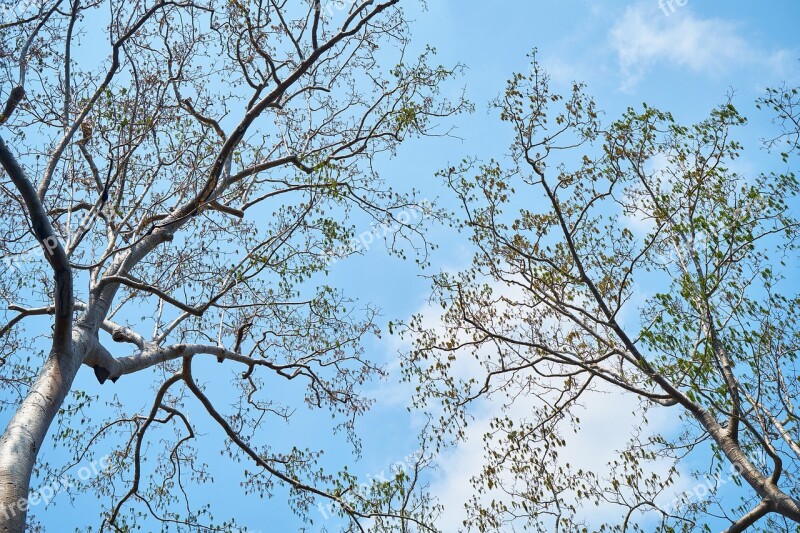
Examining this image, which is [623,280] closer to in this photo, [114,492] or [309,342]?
[309,342]

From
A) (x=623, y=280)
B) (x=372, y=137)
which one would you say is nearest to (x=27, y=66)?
(x=372, y=137)

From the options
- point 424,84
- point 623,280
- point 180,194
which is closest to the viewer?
point 623,280

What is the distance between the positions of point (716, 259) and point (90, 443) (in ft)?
28.3

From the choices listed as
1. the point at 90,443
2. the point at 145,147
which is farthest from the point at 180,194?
the point at 90,443

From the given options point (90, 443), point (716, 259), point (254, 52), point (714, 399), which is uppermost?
point (254, 52)

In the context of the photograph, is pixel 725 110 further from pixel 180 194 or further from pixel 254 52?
pixel 180 194

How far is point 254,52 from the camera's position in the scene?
27.9 ft

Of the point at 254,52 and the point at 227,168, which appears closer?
the point at 254,52

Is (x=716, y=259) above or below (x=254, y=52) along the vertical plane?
below

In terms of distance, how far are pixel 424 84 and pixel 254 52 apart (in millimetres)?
2710

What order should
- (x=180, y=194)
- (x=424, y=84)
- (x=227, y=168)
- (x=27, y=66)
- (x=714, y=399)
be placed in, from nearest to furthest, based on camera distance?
1. (x=714, y=399)
2. (x=27, y=66)
3. (x=180, y=194)
4. (x=227, y=168)
5. (x=424, y=84)

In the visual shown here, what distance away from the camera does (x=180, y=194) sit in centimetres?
849

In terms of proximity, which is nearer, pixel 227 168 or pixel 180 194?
pixel 180 194

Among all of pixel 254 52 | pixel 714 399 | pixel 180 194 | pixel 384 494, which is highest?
pixel 254 52
